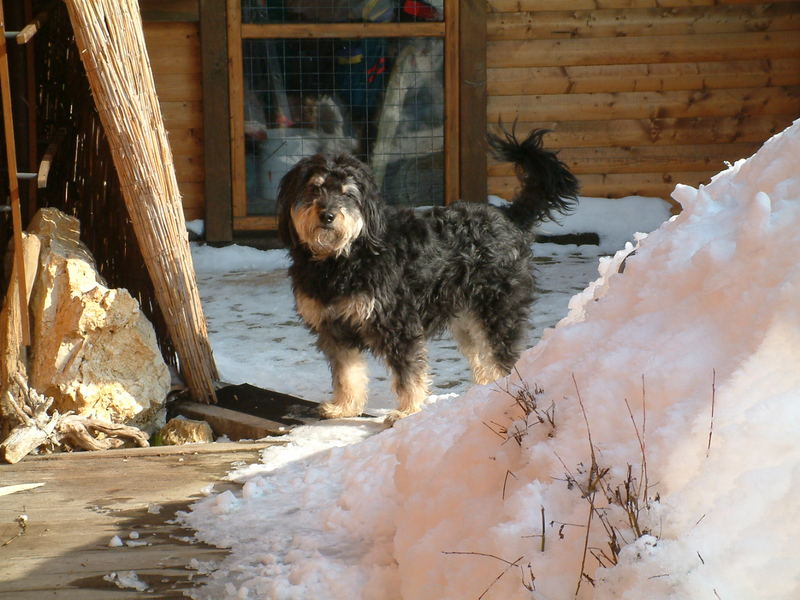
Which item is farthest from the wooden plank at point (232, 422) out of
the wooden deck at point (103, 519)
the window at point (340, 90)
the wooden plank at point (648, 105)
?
the wooden plank at point (648, 105)

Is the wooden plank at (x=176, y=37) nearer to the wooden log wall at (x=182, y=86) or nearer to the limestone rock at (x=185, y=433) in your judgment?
the wooden log wall at (x=182, y=86)

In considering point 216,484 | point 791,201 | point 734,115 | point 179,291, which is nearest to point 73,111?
point 179,291

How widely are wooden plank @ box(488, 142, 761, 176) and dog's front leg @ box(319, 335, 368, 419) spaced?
219 inches

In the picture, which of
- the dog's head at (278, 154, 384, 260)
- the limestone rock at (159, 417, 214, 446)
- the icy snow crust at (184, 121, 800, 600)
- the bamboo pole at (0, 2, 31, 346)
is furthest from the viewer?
the limestone rock at (159, 417, 214, 446)

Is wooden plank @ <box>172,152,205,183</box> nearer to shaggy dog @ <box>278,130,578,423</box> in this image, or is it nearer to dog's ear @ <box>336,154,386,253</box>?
shaggy dog @ <box>278,130,578,423</box>

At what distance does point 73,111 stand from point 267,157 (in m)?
4.18

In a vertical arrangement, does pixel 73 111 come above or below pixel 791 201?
above

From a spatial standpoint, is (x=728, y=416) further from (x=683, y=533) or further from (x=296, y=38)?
(x=296, y=38)

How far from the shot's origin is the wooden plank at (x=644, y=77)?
370 inches

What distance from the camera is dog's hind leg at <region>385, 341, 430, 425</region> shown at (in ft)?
14.6

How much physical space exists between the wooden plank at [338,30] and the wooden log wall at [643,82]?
0.70 metres

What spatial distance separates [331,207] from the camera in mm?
4211

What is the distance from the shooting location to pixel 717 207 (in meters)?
2.33

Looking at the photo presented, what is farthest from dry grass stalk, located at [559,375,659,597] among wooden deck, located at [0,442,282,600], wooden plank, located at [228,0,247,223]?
wooden plank, located at [228,0,247,223]
